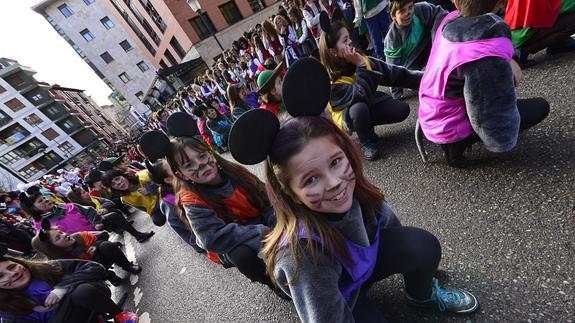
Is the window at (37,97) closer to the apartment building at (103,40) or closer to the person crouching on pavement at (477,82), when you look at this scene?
the apartment building at (103,40)

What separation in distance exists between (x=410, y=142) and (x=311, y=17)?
12.3 ft

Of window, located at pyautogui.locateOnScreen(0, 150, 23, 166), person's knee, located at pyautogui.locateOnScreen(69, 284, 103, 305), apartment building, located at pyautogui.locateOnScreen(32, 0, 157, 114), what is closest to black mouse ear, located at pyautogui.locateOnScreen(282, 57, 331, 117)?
person's knee, located at pyautogui.locateOnScreen(69, 284, 103, 305)

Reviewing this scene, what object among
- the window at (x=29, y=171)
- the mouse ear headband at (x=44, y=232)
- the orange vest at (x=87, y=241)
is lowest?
the orange vest at (x=87, y=241)

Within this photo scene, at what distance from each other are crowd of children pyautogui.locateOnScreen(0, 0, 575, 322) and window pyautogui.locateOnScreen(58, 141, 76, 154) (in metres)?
39.3

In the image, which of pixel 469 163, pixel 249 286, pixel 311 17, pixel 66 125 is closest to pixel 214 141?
pixel 311 17

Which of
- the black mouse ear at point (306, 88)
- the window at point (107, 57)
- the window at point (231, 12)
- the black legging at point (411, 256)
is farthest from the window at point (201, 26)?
the window at point (107, 57)

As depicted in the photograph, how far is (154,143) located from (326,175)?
145 cm

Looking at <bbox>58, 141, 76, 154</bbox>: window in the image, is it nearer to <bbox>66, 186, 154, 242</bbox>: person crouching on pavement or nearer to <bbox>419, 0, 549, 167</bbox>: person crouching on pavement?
<bbox>66, 186, 154, 242</bbox>: person crouching on pavement

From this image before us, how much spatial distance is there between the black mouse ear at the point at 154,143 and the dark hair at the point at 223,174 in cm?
4

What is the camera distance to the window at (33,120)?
97.2 feet

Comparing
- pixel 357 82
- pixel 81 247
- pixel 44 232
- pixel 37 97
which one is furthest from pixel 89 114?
pixel 357 82

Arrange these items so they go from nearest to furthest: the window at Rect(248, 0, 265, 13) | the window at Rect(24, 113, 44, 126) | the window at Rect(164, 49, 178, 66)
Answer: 1. the window at Rect(248, 0, 265, 13)
2. the window at Rect(164, 49, 178, 66)
3. the window at Rect(24, 113, 44, 126)

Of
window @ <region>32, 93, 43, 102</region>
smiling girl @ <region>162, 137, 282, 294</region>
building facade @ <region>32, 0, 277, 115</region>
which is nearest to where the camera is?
smiling girl @ <region>162, 137, 282, 294</region>

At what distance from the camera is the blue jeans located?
158 inches
